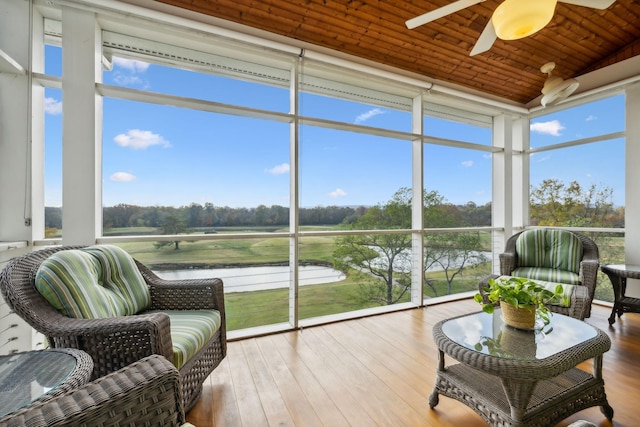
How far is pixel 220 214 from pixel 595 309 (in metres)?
4.63

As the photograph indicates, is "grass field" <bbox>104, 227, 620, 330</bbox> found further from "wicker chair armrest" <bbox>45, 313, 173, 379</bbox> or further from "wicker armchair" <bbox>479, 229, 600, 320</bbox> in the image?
"wicker chair armrest" <bbox>45, 313, 173, 379</bbox>

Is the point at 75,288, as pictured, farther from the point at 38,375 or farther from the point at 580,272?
the point at 580,272

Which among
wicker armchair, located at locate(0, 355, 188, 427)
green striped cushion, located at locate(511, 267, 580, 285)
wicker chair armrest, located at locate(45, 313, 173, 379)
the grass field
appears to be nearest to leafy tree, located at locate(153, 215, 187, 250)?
the grass field

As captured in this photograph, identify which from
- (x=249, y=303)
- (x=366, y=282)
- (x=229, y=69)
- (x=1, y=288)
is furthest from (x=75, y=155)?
(x=366, y=282)

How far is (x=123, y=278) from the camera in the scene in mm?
1797

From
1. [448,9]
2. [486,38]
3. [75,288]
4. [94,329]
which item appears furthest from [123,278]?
[486,38]

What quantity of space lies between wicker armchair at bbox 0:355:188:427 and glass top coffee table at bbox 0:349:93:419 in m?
0.07

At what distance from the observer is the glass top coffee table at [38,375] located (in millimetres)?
834

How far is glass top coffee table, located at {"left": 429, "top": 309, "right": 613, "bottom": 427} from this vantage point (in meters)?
1.29

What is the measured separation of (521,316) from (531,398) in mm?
429

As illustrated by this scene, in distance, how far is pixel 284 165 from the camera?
380 centimetres

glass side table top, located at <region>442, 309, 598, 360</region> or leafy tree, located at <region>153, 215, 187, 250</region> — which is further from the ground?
leafy tree, located at <region>153, 215, 187, 250</region>

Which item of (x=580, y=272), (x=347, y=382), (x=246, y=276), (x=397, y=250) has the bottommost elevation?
(x=347, y=382)

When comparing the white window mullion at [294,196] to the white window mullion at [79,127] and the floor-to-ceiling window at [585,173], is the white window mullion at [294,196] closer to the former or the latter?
the white window mullion at [79,127]
